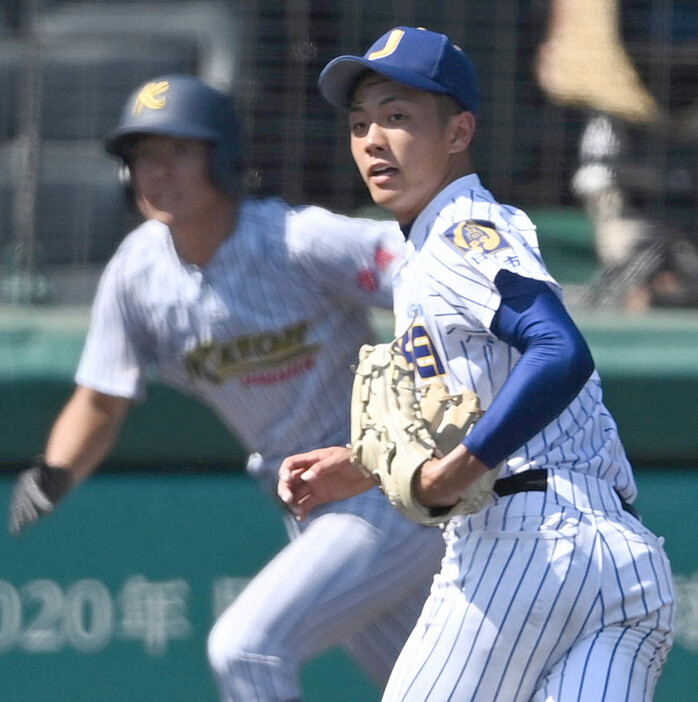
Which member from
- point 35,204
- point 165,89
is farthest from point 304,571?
point 35,204

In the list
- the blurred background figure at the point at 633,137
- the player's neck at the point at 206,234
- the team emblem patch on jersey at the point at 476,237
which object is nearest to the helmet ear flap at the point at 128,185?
the player's neck at the point at 206,234

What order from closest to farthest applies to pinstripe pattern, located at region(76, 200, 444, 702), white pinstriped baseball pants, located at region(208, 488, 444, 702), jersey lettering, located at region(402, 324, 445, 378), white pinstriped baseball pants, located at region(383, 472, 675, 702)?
white pinstriped baseball pants, located at region(383, 472, 675, 702) → jersey lettering, located at region(402, 324, 445, 378) → white pinstriped baseball pants, located at region(208, 488, 444, 702) → pinstripe pattern, located at region(76, 200, 444, 702)

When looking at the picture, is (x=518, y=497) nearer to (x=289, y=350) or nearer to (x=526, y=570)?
(x=526, y=570)

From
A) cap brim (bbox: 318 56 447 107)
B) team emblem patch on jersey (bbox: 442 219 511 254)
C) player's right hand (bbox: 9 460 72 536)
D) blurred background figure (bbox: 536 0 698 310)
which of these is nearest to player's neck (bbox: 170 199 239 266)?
player's right hand (bbox: 9 460 72 536)

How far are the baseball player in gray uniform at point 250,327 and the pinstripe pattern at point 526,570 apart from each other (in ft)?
2.38

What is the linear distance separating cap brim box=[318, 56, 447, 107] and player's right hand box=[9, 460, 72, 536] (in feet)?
3.86

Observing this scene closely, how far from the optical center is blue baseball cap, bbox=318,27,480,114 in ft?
8.43

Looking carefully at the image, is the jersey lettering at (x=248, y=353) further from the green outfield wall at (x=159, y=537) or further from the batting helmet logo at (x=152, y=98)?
the green outfield wall at (x=159, y=537)

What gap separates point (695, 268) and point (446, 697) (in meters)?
2.48

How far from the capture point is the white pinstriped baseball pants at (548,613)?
2.36 m

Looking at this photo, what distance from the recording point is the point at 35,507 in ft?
11.2

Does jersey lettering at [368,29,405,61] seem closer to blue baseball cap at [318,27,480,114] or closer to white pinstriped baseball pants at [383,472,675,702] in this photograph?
blue baseball cap at [318,27,480,114]

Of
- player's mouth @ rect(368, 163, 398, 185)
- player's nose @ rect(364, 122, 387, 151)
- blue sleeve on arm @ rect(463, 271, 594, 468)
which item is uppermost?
player's nose @ rect(364, 122, 387, 151)

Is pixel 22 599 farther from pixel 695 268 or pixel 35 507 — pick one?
pixel 695 268
